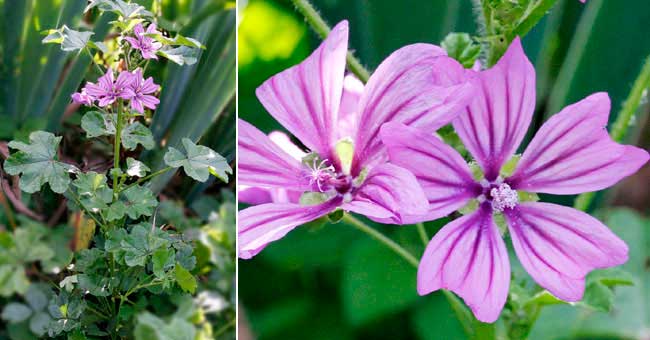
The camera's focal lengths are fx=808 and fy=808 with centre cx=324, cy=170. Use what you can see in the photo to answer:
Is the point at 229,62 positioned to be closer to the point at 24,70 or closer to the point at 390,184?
the point at 24,70

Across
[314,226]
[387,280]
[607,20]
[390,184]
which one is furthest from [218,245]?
[607,20]

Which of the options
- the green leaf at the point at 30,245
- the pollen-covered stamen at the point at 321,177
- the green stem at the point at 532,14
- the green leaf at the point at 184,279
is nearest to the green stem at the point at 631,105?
the green stem at the point at 532,14

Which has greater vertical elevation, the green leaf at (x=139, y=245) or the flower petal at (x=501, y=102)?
the flower petal at (x=501, y=102)

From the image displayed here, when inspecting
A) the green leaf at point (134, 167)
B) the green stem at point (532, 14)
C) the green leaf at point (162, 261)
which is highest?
the green stem at point (532, 14)

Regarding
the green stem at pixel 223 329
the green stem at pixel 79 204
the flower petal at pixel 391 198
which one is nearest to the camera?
the flower petal at pixel 391 198

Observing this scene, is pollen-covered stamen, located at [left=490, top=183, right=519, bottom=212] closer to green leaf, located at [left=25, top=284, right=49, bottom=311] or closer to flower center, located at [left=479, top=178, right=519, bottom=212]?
flower center, located at [left=479, top=178, right=519, bottom=212]

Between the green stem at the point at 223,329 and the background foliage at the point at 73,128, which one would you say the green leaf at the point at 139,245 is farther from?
the green stem at the point at 223,329

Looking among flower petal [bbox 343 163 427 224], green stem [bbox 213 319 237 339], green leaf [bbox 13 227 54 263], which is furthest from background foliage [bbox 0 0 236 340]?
flower petal [bbox 343 163 427 224]
